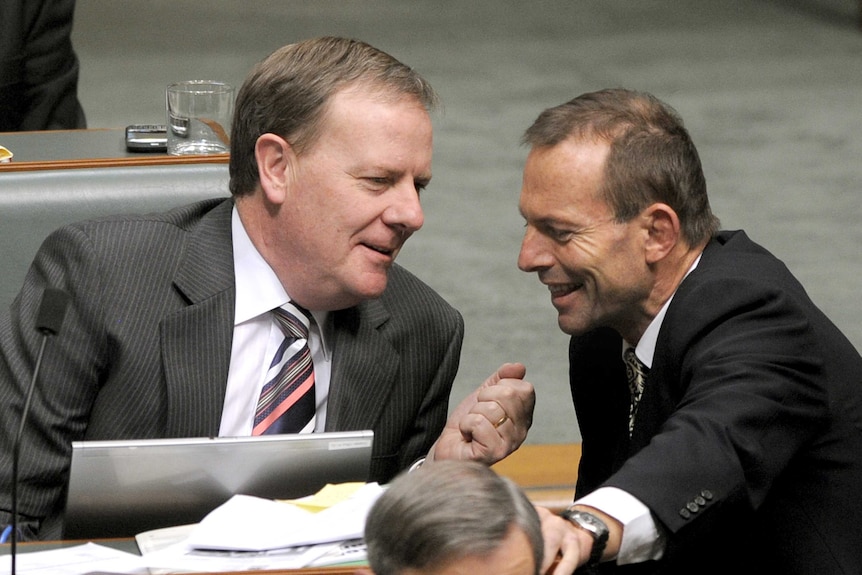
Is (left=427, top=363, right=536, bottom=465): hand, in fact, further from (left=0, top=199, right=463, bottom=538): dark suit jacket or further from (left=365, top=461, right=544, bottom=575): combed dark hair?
(left=365, top=461, right=544, bottom=575): combed dark hair

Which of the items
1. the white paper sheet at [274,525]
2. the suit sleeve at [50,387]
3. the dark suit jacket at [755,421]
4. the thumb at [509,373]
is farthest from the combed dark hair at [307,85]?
the white paper sheet at [274,525]

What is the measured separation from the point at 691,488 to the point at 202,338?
32.9 inches

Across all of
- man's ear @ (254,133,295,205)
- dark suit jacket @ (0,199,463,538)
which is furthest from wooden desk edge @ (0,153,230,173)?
man's ear @ (254,133,295,205)

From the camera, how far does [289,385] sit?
2.17m

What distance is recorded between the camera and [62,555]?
1.59 meters

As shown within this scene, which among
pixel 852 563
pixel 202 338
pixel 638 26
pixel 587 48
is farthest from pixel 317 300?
pixel 638 26

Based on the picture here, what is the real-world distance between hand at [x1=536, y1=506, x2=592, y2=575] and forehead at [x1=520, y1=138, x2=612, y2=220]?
648 millimetres

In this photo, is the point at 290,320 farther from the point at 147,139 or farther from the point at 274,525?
the point at 147,139

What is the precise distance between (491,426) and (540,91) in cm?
483

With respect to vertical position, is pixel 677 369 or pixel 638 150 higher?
pixel 638 150

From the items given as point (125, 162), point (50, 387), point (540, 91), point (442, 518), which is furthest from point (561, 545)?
point (540, 91)

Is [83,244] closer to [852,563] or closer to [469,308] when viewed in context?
[852,563]

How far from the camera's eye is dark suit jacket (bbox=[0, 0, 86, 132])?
143 inches

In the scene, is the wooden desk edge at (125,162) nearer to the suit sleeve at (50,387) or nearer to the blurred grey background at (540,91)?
the suit sleeve at (50,387)
